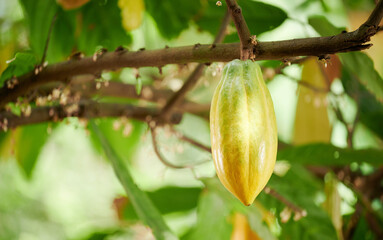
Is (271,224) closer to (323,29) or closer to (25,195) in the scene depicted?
(323,29)

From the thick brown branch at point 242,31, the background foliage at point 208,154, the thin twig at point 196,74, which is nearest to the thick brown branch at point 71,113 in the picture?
the background foliage at point 208,154

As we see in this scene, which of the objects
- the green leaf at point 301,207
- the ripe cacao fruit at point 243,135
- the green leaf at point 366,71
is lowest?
the green leaf at point 301,207

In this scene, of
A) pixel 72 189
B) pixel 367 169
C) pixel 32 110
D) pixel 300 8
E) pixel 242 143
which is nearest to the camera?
pixel 242 143

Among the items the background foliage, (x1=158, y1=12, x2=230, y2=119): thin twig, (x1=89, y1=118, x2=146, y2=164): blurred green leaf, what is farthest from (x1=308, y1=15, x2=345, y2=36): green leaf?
(x1=89, y1=118, x2=146, y2=164): blurred green leaf

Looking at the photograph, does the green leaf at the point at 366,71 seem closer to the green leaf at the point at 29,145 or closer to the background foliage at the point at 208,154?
the background foliage at the point at 208,154

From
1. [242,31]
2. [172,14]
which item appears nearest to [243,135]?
[242,31]

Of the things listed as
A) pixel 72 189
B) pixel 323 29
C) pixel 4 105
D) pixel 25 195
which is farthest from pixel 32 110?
pixel 72 189
